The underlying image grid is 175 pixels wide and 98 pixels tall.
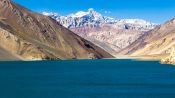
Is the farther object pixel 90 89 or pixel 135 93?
pixel 90 89

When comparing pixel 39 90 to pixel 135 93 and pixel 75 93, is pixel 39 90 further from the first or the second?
pixel 135 93

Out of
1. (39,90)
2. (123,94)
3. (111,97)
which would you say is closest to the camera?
(111,97)

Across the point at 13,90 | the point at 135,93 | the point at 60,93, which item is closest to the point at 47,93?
the point at 60,93

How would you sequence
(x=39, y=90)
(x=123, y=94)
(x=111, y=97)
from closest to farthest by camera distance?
(x=111, y=97), (x=123, y=94), (x=39, y=90)

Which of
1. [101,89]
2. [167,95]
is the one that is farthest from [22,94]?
[167,95]

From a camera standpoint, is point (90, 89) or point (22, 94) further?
point (90, 89)

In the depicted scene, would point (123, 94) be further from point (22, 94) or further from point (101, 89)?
point (22, 94)

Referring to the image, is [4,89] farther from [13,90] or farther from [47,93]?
[47,93]
